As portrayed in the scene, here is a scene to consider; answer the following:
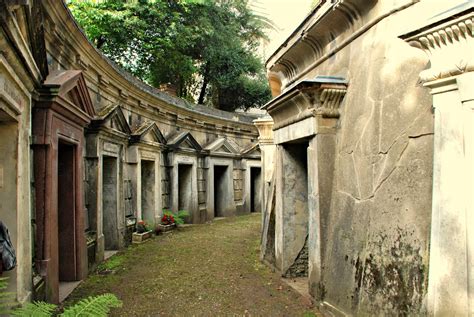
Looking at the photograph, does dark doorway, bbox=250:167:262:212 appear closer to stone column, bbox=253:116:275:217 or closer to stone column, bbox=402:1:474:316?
stone column, bbox=253:116:275:217

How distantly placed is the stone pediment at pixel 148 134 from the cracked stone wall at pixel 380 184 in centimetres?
607

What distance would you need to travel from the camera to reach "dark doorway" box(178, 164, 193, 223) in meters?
12.9

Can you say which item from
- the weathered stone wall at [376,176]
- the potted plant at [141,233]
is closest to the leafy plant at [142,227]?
the potted plant at [141,233]

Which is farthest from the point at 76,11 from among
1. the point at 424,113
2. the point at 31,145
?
the point at 424,113

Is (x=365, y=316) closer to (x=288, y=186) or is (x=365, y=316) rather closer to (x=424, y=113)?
(x=424, y=113)

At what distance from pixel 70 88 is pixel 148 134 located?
5.19 meters

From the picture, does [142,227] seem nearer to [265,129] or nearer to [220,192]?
[265,129]

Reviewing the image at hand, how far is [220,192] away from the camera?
15.2 metres

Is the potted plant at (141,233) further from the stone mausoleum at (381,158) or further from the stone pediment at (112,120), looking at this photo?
the stone mausoleum at (381,158)

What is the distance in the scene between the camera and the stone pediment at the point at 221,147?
14.2 meters

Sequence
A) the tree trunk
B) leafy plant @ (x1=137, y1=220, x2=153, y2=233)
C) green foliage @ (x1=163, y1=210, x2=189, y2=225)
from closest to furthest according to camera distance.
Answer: leafy plant @ (x1=137, y1=220, x2=153, y2=233) < green foliage @ (x1=163, y1=210, x2=189, y2=225) < the tree trunk

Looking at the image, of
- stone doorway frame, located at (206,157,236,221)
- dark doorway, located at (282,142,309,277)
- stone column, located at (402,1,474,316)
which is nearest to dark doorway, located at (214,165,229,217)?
stone doorway frame, located at (206,157,236,221)

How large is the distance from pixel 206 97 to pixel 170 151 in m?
7.74

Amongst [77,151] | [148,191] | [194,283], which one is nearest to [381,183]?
[194,283]
